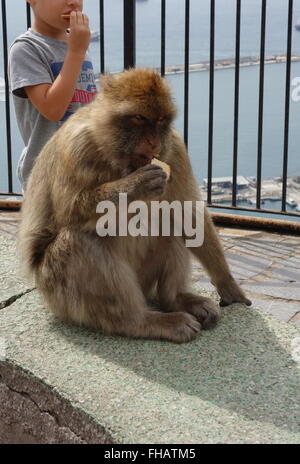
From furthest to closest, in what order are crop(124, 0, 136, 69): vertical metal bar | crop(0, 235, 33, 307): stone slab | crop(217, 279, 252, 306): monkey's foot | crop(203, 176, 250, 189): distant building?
crop(203, 176, 250, 189): distant building → crop(124, 0, 136, 69): vertical metal bar → crop(0, 235, 33, 307): stone slab → crop(217, 279, 252, 306): monkey's foot

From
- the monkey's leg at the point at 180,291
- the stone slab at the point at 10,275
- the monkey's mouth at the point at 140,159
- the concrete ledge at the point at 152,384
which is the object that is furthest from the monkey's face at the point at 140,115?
the stone slab at the point at 10,275

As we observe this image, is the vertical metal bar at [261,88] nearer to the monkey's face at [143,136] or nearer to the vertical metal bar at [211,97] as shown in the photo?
the vertical metal bar at [211,97]

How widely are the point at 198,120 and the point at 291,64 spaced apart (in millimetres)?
817

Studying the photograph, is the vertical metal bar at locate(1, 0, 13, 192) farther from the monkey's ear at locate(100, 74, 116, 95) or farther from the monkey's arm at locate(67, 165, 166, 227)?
Answer: the monkey's arm at locate(67, 165, 166, 227)

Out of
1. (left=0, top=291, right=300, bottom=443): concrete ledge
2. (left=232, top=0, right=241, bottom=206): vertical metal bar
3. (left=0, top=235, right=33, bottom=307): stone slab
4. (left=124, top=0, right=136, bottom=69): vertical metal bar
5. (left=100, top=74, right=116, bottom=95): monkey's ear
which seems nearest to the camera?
(left=0, top=291, right=300, bottom=443): concrete ledge

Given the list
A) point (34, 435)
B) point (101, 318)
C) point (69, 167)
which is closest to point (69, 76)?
point (69, 167)

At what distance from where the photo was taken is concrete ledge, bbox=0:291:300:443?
1913 mm

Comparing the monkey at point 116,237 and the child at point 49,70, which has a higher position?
the child at point 49,70

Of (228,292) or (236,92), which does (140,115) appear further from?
(236,92)

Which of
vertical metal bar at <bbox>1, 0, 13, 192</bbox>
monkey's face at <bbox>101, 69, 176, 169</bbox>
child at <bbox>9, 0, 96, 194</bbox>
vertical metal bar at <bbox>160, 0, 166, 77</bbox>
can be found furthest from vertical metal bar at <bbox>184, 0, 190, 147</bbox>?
monkey's face at <bbox>101, 69, 176, 169</bbox>

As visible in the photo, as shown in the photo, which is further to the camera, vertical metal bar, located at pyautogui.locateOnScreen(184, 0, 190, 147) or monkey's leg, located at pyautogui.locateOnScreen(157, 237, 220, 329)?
vertical metal bar, located at pyautogui.locateOnScreen(184, 0, 190, 147)

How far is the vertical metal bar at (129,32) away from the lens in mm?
4449

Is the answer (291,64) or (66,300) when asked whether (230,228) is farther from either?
(66,300)

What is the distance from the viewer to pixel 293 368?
226 cm
